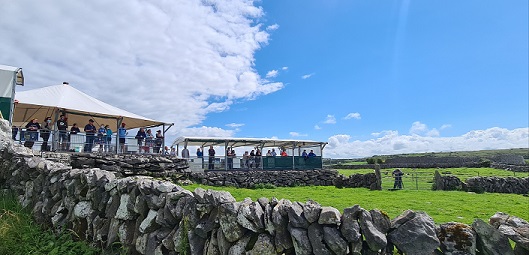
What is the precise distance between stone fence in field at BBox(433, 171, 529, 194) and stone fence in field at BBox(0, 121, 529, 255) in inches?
774

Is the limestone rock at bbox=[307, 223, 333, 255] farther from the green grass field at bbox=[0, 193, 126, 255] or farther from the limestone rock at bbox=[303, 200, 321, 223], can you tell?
the green grass field at bbox=[0, 193, 126, 255]

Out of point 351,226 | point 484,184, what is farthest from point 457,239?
point 484,184

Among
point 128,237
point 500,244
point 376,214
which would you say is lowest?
point 128,237

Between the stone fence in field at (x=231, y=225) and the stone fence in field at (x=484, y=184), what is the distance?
19.7 meters

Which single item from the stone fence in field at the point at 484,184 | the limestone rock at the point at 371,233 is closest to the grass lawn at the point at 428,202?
the stone fence in field at the point at 484,184

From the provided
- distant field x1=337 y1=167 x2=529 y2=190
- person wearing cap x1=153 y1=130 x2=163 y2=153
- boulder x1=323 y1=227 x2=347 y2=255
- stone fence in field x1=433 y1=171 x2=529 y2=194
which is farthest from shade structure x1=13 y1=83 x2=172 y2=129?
stone fence in field x1=433 y1=171 x2=529 y2=194

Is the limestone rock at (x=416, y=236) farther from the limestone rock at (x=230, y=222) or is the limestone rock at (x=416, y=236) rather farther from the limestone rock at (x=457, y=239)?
the limestone rock at (x=230, y=222)

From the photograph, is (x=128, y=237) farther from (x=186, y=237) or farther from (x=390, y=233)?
(x=390, y=233)

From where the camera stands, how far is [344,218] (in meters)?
3.43

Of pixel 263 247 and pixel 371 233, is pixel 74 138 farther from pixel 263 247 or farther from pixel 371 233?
pixel 371 233

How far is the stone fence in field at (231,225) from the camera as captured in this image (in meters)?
3.11

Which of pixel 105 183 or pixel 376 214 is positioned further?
pixel 105 183

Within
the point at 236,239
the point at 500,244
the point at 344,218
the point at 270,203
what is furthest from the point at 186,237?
the point at 500,244

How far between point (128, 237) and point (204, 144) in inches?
762
